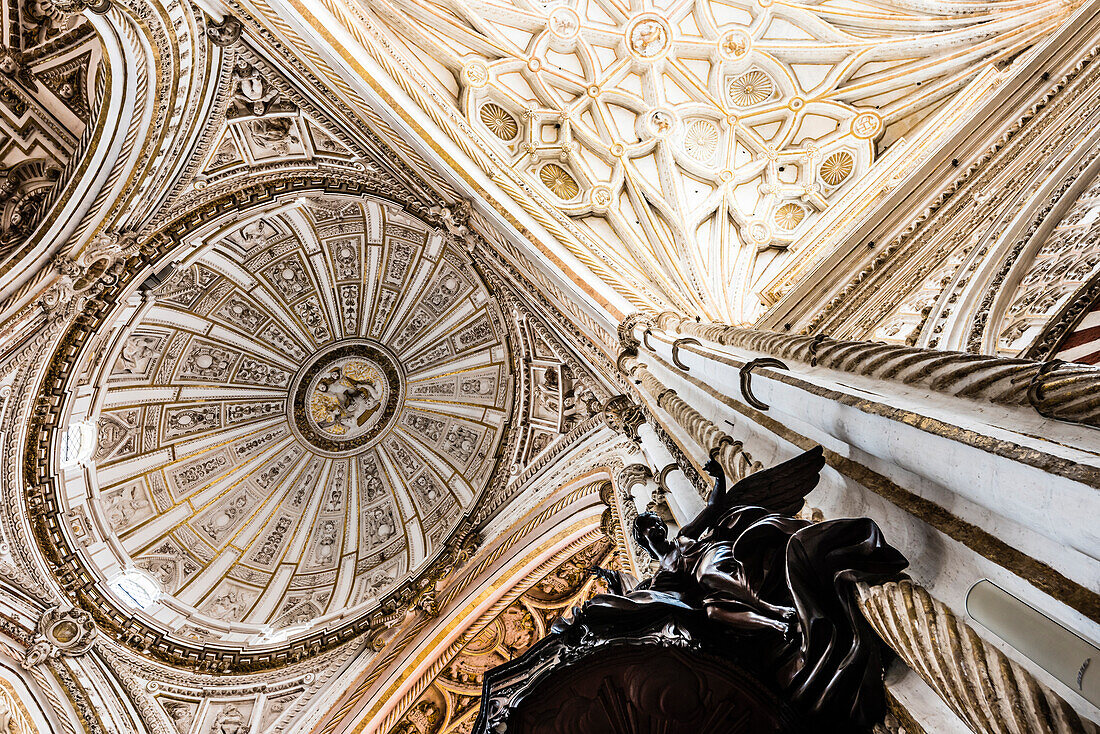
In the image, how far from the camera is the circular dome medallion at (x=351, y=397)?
11367mm

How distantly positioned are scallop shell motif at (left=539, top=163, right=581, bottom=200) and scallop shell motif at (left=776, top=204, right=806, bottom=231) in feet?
10.0

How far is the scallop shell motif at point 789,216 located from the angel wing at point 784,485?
25.3ft

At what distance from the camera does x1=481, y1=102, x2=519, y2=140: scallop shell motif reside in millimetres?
8680

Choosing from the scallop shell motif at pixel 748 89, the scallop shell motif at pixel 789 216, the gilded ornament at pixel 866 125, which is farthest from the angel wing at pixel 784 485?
the scallop shell motif at pixel 748 89

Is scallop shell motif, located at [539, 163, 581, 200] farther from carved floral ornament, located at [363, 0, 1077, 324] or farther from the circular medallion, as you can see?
the circular medallion

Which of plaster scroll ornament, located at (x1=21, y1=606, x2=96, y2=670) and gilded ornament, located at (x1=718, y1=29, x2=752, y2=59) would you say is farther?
gilded ornament, located at (x1=718, y1=29, x2=752, y2=59)

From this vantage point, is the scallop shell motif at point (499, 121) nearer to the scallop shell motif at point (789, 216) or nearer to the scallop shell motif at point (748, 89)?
the scallop shell motif at point (748, 89)

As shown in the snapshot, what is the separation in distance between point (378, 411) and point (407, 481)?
1.50m

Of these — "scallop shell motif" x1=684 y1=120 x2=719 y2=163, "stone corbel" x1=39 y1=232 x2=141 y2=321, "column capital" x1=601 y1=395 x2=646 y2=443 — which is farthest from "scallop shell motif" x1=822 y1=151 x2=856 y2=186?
"stone corbel" x1=39 y1=232 x2=141 y2=321

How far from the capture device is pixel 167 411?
10.0m

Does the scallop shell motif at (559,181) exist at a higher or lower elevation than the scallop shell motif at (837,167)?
higher

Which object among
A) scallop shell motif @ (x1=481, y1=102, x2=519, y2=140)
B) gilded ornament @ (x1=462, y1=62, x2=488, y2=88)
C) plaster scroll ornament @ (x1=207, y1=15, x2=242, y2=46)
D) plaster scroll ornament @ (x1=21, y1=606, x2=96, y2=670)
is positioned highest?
plaster scroll ornament @ (x1=207, y1=15, x2=242, y2=46)

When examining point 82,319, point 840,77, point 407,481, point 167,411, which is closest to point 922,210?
point 840,77

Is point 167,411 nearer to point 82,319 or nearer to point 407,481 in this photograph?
point 82,319
